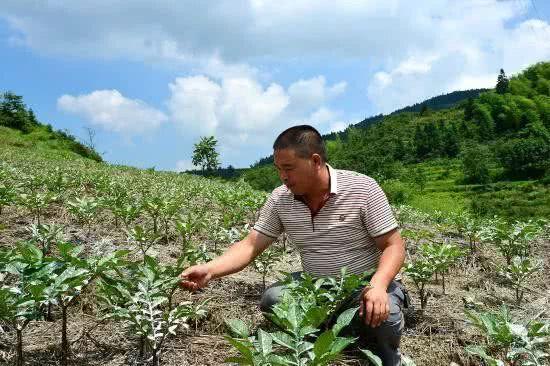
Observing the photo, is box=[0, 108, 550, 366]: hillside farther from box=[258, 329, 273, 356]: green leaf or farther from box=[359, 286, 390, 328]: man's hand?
box=[359, 286, 390, 328]: man's hand

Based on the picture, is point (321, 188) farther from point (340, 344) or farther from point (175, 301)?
point (340, 344)

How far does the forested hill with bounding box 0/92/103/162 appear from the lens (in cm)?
3116

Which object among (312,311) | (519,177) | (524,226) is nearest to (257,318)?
(312,311)

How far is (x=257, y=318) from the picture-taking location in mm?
3732

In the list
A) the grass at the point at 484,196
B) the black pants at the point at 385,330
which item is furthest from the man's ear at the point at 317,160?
the grass at the point at 484,196

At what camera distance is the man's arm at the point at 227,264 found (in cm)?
294

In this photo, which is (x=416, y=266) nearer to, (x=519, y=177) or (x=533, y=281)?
(x=533, y=281)

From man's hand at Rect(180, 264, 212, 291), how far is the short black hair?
81cm

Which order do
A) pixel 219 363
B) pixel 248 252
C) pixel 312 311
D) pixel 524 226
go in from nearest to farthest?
1. pixel 312 311
2. pixel 219 363
3. pixel 248 252
4. pixel 524 226

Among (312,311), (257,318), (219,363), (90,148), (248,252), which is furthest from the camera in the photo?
(90,148)

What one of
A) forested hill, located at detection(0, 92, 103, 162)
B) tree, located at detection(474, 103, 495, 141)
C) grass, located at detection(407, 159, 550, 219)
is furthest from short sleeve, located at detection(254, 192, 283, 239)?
tree, located at detection(474, 103, 495, 141)

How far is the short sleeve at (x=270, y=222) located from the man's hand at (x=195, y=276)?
0.64m

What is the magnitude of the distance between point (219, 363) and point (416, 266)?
5.97 feet

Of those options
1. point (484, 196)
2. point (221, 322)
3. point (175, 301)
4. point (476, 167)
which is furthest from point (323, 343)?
point (476, 167)
